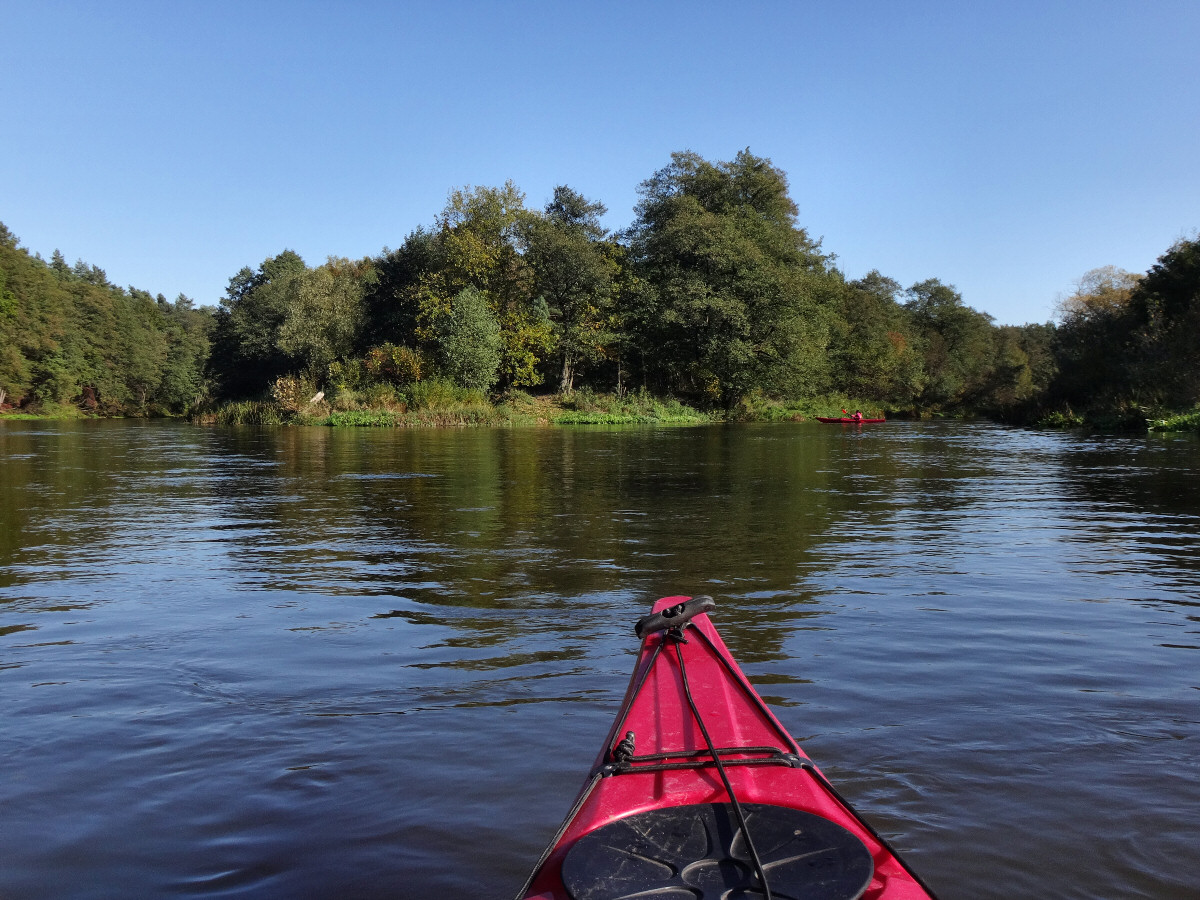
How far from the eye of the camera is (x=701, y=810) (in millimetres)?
2619

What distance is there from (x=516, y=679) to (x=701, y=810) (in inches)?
99.5

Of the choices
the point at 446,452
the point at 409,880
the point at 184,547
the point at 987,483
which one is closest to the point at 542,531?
the point at 184,547

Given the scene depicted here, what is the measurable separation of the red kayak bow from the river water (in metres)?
0.61

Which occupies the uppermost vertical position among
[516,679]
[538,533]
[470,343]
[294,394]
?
[470,343]

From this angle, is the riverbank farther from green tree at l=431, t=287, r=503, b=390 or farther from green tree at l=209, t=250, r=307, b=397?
green tree at l=209, t=250, r=307, b=397

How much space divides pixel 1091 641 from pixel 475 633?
4.28 m

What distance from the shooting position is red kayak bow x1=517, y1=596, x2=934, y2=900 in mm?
2236

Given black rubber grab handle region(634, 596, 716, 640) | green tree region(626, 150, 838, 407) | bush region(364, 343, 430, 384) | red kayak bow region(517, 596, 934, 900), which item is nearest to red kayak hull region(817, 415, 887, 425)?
green tree region(626, 150, 838, 407)

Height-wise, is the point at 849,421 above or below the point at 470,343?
below

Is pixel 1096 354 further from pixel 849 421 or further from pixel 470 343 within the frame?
pixel 470 343

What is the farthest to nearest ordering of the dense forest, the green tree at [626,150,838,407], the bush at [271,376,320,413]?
the green tree at [626,150,838,407], the bush at [271,376,320,413], the dense forest

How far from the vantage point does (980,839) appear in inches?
123

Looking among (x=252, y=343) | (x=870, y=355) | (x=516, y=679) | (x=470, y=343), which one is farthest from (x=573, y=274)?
(x=516, y=679)

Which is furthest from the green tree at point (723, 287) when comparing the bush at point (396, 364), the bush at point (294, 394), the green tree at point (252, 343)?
the green tree at point (252, 343)
